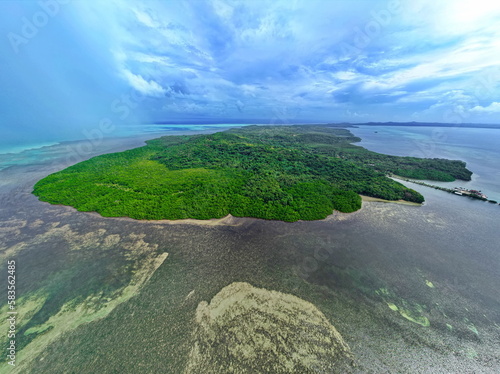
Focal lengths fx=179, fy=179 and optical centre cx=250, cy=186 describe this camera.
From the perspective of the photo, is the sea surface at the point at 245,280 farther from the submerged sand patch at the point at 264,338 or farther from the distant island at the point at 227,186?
the distant island at the point at 227,186

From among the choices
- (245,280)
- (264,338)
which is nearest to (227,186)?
→ (245,280)

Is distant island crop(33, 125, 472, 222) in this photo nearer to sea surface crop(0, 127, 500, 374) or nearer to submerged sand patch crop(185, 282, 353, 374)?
sea surface crop(0, 127, 500, 374)

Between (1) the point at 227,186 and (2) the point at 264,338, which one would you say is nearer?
(2) the point at 264,338

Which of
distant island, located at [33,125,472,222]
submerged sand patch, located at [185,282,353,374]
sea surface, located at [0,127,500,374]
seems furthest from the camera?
distant island, located at [33,125,472,222]

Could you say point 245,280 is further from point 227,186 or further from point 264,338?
point 227,186

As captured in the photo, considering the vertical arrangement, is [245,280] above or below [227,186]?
below

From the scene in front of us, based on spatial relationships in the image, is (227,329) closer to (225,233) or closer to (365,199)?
(225,233)

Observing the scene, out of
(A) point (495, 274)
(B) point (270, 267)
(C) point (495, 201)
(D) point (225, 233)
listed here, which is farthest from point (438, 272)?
(C) point (495, 201)

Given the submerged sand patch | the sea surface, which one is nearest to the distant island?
the sea surface
